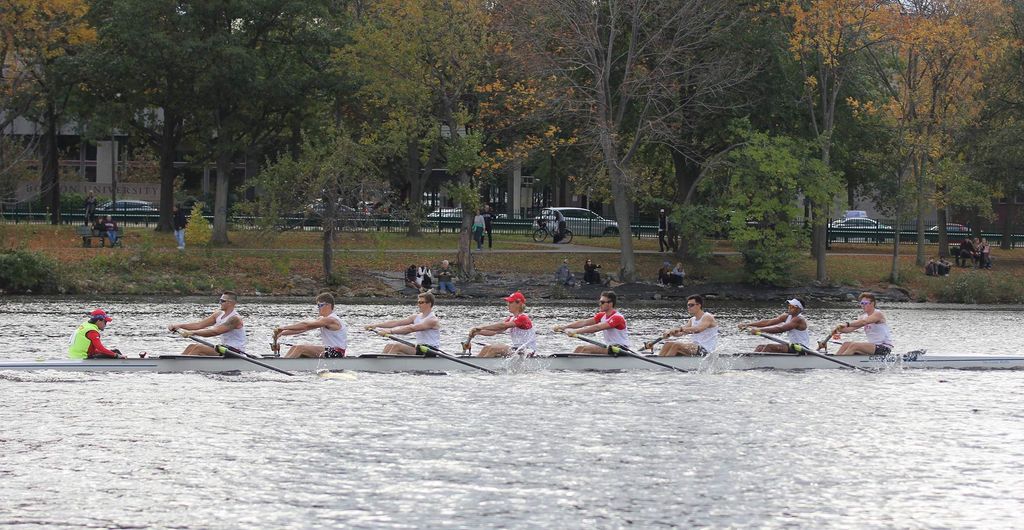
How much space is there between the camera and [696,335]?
28.8 meters

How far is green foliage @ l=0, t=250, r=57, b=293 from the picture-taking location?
46.1 meters

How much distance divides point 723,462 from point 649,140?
114 ft

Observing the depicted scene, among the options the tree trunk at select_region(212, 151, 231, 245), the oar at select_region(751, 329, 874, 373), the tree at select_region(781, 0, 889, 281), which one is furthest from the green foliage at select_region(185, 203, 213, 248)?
the oar at select_region(751, 329, 874, 373)

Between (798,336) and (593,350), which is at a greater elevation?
(798,336)

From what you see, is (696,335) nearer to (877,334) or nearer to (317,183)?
(877,334)

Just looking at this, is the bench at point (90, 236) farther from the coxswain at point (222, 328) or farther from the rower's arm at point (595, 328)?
the rower's arm at point (595, 328)

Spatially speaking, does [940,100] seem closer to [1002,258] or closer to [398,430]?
[1002,258]

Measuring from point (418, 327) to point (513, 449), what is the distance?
683cm

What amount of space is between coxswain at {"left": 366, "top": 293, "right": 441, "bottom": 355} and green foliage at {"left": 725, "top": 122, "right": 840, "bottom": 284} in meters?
28.4

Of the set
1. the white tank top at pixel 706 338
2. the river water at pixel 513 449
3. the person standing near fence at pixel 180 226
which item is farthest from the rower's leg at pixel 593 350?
the person standing near fence at pixel 180 226

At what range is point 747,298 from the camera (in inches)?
2125

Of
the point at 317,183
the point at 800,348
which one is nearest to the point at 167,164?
the point at 317,183

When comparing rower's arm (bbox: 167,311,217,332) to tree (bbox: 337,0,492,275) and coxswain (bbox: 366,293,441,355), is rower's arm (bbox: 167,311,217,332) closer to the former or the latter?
coxswain (bbox: 366,293,441,355)

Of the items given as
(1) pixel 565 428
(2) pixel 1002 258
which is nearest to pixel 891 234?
(2) pixel 1002 258
